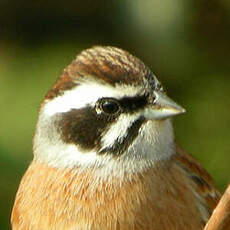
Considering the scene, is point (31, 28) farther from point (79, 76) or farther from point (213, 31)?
point (79, 76)

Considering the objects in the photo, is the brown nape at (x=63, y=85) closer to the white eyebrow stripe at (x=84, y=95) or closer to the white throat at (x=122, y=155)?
the white eyebrow stripe at (x=84, y=95)

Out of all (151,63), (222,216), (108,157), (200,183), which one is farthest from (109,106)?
(151,63)

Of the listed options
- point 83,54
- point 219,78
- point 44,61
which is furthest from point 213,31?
point 83,54

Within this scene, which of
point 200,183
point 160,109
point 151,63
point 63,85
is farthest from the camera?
point 151,63

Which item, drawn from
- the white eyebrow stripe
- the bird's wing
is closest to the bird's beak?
the white eyebrow stripe

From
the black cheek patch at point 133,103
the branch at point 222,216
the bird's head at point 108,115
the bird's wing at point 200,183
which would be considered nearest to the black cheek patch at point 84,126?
the bird's head at point 108,115

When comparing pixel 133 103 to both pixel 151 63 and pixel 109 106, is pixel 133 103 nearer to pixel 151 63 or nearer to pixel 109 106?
pixel 109 106
